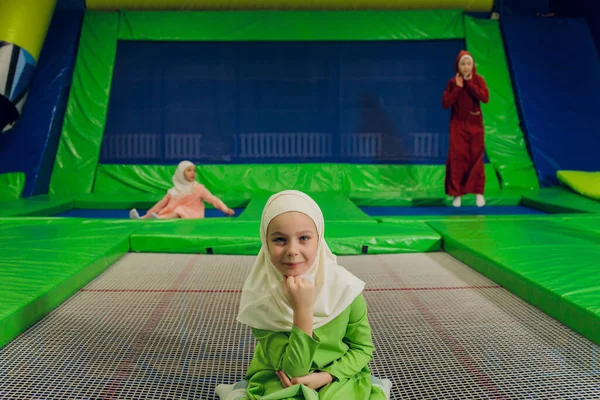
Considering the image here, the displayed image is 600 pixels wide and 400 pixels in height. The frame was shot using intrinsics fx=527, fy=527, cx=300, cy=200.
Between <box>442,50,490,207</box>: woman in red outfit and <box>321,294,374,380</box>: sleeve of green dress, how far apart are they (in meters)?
3.28

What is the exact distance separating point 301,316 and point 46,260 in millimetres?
1636

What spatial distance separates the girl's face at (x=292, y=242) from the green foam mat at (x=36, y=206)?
3.17 meters

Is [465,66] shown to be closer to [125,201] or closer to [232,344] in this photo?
[125,201]

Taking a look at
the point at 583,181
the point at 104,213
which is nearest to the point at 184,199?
the point at 104,213

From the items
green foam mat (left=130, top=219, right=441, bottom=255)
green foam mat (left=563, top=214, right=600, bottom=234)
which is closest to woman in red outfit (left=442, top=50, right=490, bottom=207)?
green foam mat (left=563, top=214, right=600, bottom=234)

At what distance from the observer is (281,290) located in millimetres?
1072

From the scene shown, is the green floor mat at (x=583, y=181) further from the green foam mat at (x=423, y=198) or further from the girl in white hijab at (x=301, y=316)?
the girl in white hijab at (x=301, y=316)

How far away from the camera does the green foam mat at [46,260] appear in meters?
1.69

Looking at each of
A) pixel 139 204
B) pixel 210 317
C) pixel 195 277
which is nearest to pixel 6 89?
pixel 139 204

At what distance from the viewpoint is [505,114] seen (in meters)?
5.32

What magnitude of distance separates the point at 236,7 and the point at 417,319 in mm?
4387

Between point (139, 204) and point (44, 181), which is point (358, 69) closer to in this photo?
point (139, 204)

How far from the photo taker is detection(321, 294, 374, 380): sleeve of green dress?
1102 millimetres

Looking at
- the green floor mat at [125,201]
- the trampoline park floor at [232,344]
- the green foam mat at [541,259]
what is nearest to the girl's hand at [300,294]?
the trampoline park floor at [232,344]
